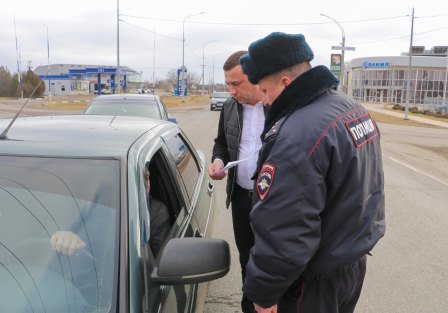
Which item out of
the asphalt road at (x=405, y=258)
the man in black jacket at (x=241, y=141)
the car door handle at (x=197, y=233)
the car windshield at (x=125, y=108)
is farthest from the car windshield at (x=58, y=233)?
the car windshield at (x=125, y=108)

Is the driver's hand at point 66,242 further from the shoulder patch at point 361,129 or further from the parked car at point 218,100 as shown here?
the parked car at point 218,100

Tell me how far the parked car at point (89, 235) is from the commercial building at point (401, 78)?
64366mm

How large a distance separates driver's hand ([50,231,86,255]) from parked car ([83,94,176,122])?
7.21m

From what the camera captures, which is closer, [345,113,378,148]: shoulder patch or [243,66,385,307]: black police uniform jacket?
[243,66,385,307]: black police uniform jacket

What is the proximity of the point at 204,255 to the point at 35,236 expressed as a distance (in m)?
0.69

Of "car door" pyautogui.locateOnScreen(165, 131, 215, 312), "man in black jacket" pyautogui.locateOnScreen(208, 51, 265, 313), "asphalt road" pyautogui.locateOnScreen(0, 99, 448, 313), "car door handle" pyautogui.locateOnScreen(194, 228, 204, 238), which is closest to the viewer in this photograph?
"car door handle" pyautogui.locateOnScreen(194, 228, 204, 238)

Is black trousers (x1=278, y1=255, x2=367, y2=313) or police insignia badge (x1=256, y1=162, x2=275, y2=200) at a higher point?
police insignia badge (x1=256, y1=162, x2=275, y2=200)

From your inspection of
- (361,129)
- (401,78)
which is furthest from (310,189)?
(401,78)

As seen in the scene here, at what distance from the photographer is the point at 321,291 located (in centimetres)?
179

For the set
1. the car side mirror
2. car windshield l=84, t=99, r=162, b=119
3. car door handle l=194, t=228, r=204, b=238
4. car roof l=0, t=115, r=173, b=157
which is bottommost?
car door handle l=194, t=228, r=204, b=238

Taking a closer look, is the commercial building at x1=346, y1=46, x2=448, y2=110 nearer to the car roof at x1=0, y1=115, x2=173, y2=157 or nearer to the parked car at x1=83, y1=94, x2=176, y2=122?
the parked car at x1=83, y1=94, x2=176, y2=122

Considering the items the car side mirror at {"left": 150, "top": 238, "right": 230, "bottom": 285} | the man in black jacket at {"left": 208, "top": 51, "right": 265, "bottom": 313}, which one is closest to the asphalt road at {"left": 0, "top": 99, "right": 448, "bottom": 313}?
the man in black jacket at {"left": 208, "top": 51, "right": 265, "bottom": 313}

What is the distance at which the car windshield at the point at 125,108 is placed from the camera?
29.5 ft

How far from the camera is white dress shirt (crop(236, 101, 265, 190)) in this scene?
3.02 meters
